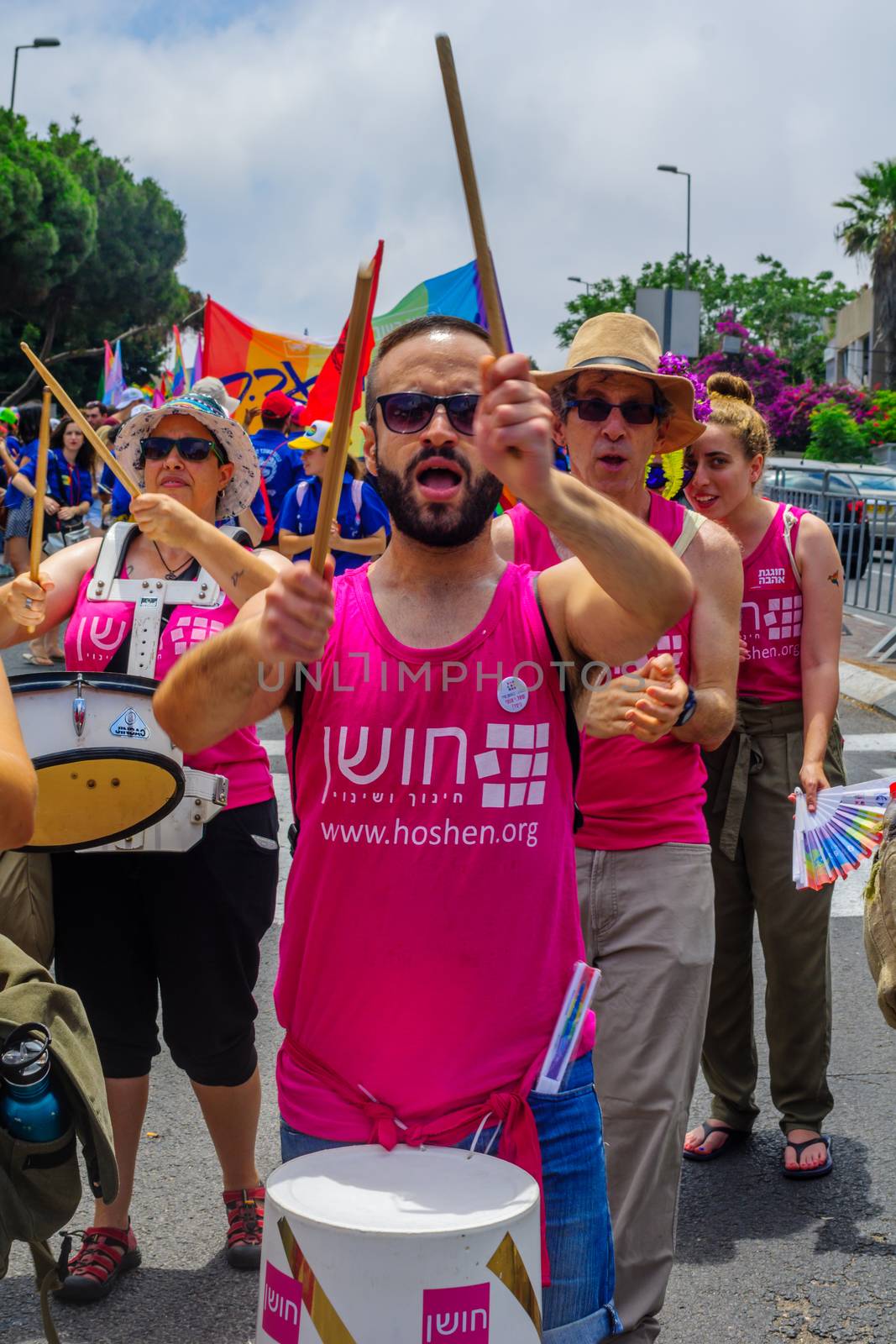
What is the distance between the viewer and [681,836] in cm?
334

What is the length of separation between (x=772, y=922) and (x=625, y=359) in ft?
5.83

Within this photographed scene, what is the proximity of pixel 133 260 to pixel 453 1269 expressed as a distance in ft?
171

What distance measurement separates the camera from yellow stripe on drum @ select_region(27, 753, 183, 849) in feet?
11.2

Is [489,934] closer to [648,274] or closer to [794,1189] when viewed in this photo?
[794,1189]

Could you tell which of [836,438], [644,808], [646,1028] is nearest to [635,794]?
[644,808]

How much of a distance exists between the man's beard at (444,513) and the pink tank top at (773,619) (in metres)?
2.10

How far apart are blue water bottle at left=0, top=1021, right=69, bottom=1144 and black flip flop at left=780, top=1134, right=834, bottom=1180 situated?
2561 millimetres

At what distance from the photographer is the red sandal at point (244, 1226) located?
374 cm

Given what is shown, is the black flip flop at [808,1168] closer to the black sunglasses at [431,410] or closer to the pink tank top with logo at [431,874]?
the pink tank top with logo at [431,874]

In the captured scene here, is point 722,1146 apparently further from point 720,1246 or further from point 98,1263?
point 98,1263

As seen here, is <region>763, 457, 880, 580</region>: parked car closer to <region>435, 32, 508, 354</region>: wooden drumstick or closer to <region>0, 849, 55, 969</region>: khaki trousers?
<region>0, 849, 55, 969</region>: khaki trousers

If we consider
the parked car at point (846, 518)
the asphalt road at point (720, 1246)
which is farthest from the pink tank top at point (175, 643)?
the parked car at point (846, 518)

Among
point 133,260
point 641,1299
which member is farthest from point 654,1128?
point 133,260

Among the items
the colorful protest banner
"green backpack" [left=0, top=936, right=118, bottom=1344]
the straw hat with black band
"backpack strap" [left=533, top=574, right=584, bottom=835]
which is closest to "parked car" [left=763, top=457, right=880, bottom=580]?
the colorful protest banner
